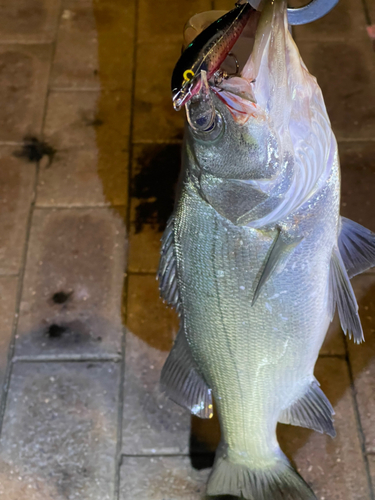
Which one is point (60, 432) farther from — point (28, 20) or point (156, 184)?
point (28, 20)

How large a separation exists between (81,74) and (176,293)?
2063 mm

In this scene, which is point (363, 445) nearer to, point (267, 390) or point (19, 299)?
point (267, 390)

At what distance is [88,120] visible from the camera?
274cm

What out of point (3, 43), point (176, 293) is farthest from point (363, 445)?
point (3, 43)

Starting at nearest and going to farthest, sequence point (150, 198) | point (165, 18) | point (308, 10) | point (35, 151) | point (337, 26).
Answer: point (308, 10), point (150, 198), point (35, 151), point (337, 26), point (165, 18)

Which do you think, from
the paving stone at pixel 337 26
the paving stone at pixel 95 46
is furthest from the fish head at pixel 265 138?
the paving stone at pixel 337 26

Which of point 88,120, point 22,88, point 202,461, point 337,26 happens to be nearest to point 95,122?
point 88,120

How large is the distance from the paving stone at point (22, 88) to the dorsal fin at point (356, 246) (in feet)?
6.94

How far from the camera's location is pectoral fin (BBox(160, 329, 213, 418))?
1.64m

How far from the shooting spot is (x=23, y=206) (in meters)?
2.55

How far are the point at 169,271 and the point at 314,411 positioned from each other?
0.82m

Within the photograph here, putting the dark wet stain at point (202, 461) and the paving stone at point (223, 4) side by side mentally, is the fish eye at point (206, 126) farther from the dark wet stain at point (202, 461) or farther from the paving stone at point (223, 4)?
the paving stone at point (223, 4)

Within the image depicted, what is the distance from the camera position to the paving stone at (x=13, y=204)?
2.44 meters

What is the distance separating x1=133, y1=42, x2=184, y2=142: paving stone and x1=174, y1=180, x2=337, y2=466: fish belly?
146cm
